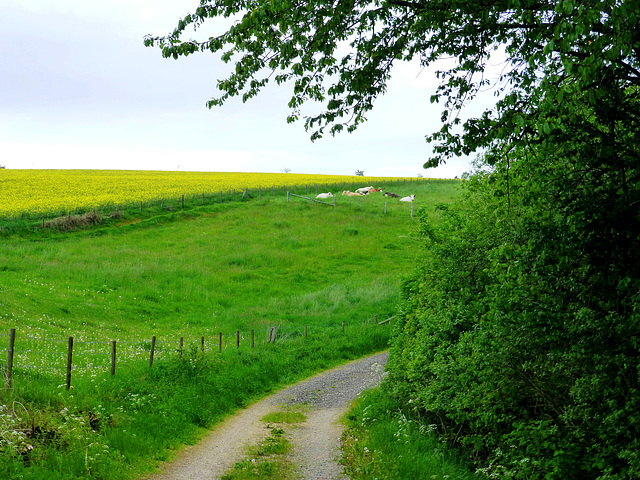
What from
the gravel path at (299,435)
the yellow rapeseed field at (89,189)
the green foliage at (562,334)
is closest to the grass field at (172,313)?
the gravel path at (299,435)

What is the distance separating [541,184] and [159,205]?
2131 inches

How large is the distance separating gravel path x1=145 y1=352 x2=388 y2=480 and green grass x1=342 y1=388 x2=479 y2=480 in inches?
18.6

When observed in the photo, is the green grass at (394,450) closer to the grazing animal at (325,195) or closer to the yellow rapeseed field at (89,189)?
the yellow rapeseed field at (89,189)

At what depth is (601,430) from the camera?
24.2ft

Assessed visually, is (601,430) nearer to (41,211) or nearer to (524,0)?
(524,0)

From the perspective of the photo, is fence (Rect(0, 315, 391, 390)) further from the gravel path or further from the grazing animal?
the grazing animal

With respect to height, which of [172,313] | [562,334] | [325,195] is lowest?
[172,313]

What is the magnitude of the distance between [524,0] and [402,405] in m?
11.5

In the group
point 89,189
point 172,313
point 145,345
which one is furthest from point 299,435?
point 89,189

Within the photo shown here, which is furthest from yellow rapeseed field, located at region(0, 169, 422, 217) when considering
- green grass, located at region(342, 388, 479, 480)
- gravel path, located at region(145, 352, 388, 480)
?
green grass, located at region(342, 388, 479, 480)

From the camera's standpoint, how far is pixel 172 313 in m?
29.9

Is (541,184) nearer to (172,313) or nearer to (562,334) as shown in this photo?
(562,334)

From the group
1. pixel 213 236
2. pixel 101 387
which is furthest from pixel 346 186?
pixel 101 387

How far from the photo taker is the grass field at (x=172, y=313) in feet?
36.2
